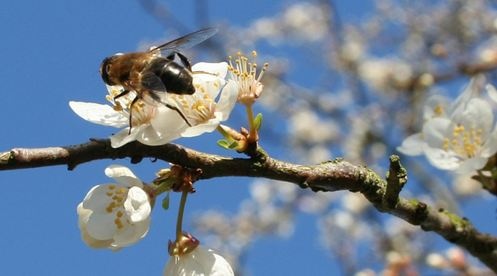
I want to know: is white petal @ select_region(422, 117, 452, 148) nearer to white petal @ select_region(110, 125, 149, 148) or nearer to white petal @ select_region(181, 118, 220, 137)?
white petal @ select_region(181, 118, 220, 137)

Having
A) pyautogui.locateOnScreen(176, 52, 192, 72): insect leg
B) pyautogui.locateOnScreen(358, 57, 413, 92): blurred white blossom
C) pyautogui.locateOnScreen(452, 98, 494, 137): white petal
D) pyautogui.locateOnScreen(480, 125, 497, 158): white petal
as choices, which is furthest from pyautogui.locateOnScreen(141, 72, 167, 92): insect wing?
pyautogui.locateOnScreen(358, 57, 413, 92): blurred white blossom

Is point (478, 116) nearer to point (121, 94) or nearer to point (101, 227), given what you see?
point (121, 94)

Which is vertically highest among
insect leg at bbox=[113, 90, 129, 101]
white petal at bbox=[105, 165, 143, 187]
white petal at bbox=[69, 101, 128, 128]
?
insect leg at bbox=[113, 90, 129, 101]

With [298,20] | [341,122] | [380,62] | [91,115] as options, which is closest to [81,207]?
[91,115]

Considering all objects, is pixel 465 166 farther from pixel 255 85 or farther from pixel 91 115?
pixel 91 115

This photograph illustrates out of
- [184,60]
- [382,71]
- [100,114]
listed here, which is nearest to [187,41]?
[184,60]

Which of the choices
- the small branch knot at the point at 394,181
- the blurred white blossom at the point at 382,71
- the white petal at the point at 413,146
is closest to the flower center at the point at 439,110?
the white petal at the point at 413,146

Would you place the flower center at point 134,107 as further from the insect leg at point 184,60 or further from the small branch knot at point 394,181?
the small branch knot at point 394,181
